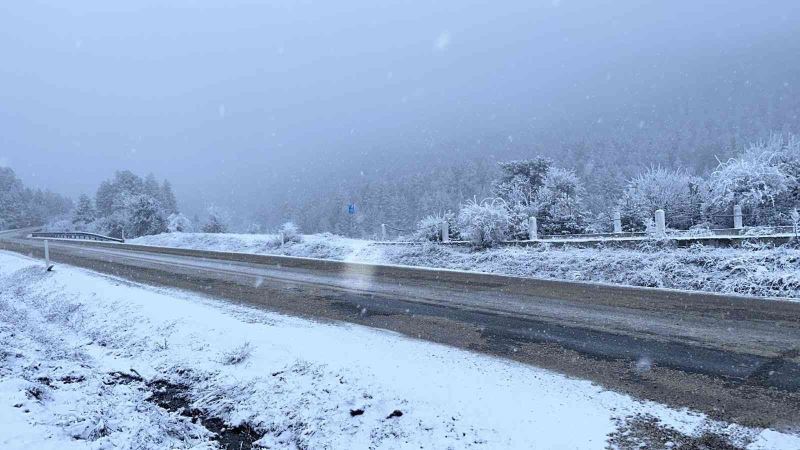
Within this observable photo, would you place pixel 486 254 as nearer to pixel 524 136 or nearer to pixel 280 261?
pixel 280 261

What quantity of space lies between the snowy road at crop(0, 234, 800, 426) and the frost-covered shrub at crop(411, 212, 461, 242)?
6807mm

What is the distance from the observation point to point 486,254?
15.8 m

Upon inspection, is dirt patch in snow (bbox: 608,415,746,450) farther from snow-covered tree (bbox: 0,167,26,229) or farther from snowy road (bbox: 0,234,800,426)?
snow-covered tree (bbox: 0,167,26,229)

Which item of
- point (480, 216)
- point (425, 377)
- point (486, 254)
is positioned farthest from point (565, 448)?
point (480, 216)

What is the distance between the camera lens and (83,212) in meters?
89.9

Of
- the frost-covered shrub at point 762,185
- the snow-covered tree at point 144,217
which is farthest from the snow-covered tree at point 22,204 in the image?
the frost-covered shrub at point 762,185

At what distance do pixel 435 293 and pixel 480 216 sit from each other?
7.22 m

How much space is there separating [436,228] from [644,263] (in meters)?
9.62

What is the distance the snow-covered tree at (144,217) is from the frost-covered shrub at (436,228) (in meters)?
48.8

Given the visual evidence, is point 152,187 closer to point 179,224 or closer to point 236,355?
point 179,224

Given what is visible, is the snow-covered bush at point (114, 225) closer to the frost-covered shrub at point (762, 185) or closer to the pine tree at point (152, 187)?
the pine tree at point (152, 187)

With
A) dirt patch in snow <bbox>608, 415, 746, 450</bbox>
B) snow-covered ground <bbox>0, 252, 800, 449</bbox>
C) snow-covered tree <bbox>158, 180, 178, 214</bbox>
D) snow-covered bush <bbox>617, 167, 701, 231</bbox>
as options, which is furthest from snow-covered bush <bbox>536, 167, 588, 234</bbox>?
snow-covered tree <bbox>158, 180, 178, 214</bbox>

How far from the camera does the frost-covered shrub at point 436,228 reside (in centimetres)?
2006

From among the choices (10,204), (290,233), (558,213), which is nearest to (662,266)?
(558,213)
